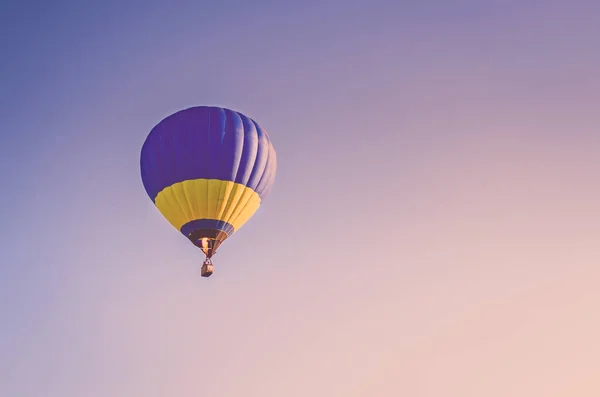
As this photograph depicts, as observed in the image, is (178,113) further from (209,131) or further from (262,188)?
(262,188)

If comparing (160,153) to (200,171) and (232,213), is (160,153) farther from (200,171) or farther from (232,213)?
(232,213)

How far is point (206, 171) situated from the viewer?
26812mm

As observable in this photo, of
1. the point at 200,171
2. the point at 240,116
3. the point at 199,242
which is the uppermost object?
the point at 240,116

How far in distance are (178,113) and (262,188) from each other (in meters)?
4.38

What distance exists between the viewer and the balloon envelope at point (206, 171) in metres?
26.9

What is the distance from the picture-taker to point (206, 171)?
2681cm

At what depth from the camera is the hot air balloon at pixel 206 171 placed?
88.2 ft

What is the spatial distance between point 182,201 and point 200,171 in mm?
1370

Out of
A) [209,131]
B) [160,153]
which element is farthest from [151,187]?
[209,131]

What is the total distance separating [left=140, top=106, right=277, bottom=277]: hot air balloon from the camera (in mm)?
26891

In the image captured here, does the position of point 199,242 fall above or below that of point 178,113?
below

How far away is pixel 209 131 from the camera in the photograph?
1075 inches

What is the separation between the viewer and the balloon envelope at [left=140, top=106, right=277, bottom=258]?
26.9 meters

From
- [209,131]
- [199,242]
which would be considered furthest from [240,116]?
[199,242]
